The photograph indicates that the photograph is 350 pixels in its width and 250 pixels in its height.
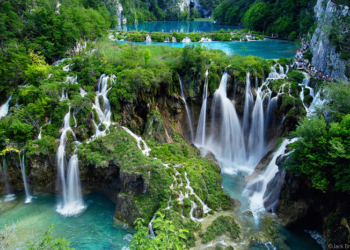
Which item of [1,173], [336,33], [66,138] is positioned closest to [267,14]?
[336,33]

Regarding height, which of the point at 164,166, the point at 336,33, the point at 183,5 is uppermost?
the point at 183,5

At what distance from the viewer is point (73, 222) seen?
15.2 metres

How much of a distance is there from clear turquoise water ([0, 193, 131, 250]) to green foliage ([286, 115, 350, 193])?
1180 centimetres

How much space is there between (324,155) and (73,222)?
53.3 ft

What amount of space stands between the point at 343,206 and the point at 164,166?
11.0m

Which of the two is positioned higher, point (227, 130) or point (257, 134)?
point (227, 130)

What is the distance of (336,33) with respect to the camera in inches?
851

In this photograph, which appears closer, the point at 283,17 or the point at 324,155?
the point at 324,155

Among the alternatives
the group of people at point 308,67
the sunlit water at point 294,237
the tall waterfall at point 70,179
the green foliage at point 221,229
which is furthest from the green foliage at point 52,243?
the group of people at point 308,67

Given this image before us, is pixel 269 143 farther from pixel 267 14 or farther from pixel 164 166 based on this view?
pixel 267 14

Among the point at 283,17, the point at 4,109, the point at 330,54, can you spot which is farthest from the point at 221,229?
the point at 283,17

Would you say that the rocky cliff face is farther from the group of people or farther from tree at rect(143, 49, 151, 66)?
tree at rect(143, 49, 151, 66)

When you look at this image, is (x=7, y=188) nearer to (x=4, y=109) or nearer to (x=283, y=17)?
(x=4, y=109)

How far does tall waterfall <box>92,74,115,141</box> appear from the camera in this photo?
742 inches
